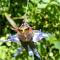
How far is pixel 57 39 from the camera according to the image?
251 cm

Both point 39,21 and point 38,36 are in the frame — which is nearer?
point 38,36

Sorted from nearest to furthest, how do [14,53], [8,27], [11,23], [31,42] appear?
[31,42], [14,53], [11,23], [8,27]

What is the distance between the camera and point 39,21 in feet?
8.87

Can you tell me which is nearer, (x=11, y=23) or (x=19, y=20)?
(x=11, y=23)

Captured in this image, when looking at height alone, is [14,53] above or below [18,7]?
below

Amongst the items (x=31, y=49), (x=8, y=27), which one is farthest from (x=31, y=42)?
(x=8, y=27)

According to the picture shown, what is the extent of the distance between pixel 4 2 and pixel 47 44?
0.62 m

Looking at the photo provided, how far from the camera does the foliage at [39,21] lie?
250 centimetres

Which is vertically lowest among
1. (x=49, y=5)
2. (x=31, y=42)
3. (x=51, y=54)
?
(x=51, y=54)

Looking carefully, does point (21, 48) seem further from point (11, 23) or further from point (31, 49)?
point (11, 23)

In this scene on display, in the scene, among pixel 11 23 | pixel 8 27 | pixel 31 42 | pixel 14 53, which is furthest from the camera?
pixel 8 27

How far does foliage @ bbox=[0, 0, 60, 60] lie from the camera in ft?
8.19

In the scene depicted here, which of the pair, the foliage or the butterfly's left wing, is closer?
the butterfly's left wing

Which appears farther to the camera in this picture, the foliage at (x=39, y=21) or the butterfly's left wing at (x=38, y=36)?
the foliage at (x=39, y=21)
